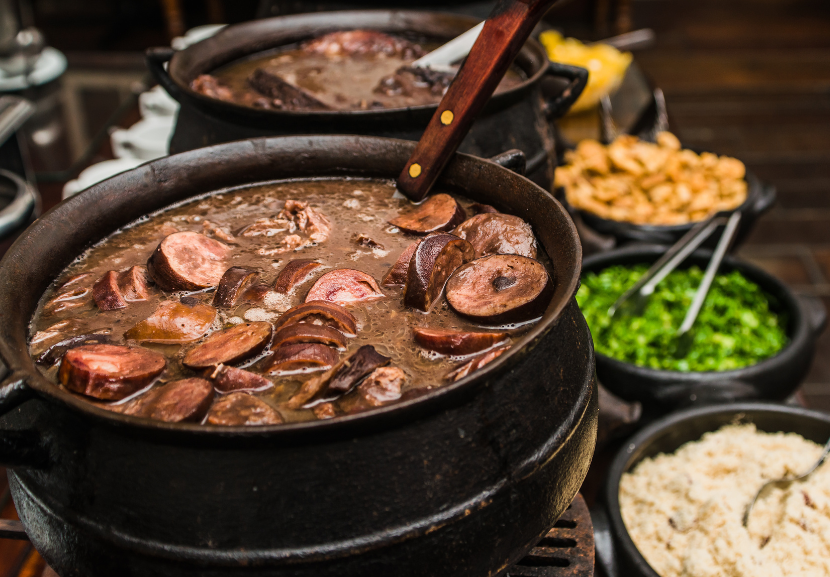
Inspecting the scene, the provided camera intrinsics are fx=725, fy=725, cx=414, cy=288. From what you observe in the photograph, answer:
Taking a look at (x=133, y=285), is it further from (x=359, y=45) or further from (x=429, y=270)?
(x=359, y=45)

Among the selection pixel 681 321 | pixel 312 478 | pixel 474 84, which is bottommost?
pixel 681 321

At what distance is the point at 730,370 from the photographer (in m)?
2.21

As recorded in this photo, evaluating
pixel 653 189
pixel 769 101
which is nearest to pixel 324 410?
pixel 653 189

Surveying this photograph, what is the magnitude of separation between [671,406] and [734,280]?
80cm

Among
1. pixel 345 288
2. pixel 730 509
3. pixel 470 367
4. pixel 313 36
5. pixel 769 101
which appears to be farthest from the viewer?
pixel 769 101

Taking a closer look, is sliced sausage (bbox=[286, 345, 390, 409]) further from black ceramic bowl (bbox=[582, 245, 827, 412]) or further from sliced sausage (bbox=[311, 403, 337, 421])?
black ceramic bowl (bbox=[582, 245, 827, 412])

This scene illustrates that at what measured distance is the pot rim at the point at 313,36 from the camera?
5.67ft

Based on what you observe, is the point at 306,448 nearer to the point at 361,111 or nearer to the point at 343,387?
the point at 343,387

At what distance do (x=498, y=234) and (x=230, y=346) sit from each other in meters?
0.54

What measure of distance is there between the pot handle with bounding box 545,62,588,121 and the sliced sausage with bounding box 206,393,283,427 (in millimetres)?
1426

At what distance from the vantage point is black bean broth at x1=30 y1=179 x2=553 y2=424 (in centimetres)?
115

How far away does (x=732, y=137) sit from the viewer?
576cm

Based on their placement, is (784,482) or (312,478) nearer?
(312,478)

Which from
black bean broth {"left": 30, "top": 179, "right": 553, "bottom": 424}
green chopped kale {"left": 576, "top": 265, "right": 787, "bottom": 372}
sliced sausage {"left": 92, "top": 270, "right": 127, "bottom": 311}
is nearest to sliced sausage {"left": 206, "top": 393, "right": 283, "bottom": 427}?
black bean broth {"left": 30, "top": 179, "right": 553, "bottom": 424}
